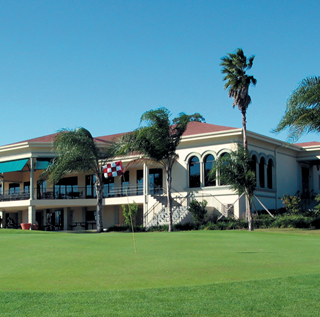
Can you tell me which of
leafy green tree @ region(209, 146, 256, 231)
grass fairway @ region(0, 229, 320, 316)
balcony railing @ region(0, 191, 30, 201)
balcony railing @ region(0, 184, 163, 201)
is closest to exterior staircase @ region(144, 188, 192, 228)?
balcony railing @ region(0, 184, 163, 201)

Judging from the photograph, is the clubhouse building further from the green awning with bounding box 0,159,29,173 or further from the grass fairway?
the grass fairway

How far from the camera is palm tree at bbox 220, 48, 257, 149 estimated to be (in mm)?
29203

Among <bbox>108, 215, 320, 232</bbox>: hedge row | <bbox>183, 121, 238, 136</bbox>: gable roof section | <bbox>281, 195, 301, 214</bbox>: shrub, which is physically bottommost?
<bbox>108, 215, 320, 232</bbox>: hedge row

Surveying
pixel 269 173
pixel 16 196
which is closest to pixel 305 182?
pixel 269 173

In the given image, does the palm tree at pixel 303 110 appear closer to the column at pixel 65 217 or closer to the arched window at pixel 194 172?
the arched window at pixel 194 172

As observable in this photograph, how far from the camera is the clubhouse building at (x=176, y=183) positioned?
3281cm

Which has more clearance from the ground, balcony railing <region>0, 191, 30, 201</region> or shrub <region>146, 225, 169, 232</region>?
balcony railing <region>0, 191, 30, 201</region>

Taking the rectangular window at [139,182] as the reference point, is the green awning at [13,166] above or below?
above

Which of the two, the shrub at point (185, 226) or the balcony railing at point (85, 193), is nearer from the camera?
the shrub at point (185, 226)

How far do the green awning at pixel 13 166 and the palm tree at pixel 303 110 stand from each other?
23318 mm

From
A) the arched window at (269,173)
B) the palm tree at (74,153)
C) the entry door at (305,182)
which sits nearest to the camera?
the palm tree at (74,153)

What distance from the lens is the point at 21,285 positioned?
24.2ft

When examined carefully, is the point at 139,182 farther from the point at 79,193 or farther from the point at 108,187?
the point at 79,193

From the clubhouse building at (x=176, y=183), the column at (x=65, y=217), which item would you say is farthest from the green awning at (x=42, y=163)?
the column at (x=65, y=217)
